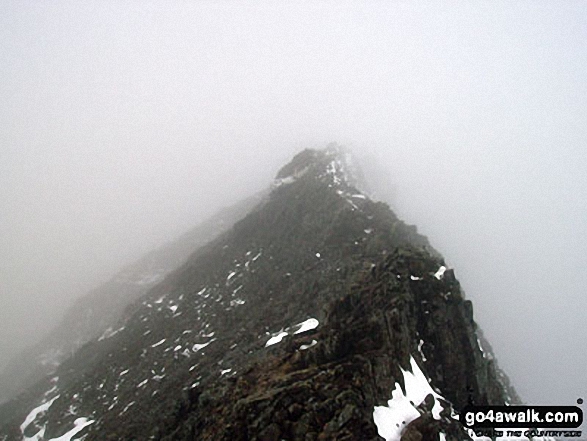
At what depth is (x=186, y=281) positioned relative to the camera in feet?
225

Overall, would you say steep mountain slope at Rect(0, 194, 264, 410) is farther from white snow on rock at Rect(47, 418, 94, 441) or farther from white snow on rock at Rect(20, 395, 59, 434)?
white snow on rock at Rect(47, 418, 94, 441)

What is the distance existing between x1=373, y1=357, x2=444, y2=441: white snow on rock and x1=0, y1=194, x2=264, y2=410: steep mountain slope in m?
62.7

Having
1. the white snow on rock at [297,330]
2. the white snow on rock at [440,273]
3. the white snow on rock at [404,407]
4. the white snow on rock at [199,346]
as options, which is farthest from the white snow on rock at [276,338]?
the white snow on rock at [440,273]

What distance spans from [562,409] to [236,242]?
174 ft

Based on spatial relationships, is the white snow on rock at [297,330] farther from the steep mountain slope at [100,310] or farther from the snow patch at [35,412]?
the steep mountain slope at [100,310]

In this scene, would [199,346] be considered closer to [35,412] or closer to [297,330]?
[297,330]

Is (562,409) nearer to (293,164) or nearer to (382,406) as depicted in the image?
(382,406)

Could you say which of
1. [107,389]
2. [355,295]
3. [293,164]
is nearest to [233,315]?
[107,389]

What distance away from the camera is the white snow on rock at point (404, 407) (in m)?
23.0

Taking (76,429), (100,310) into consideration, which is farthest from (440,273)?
(100,310)

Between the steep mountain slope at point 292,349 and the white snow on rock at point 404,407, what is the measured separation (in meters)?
0.12

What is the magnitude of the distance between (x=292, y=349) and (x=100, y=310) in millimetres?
85868

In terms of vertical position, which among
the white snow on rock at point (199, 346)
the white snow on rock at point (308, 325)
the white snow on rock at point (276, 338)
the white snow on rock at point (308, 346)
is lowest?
the white snow on rock at point (199, 346)

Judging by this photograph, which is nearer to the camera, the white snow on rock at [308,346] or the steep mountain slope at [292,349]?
the steep mountain slope at [292,349]
